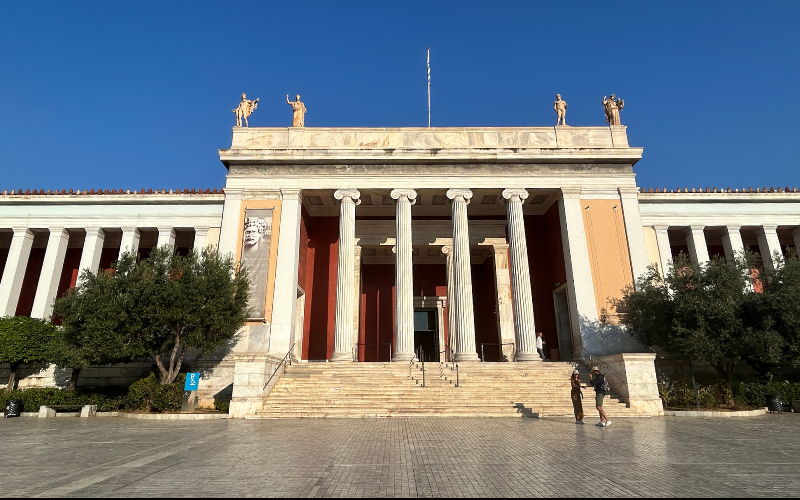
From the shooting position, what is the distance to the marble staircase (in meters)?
13.5

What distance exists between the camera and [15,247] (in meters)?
23.1

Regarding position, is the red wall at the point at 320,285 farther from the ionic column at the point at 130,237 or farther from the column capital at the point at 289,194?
the ionic column at the point at 130,237

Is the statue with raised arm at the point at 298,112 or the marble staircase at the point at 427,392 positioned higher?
the statue with raised arm at the point at 298,112

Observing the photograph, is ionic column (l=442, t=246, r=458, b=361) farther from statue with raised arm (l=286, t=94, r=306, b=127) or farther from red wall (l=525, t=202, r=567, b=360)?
statue with raised arm (l=286, t=94, r=306, b=127)

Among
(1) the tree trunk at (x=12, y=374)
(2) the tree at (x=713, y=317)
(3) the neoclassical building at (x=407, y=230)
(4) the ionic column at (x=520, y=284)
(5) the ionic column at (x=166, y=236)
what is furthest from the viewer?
(5) the ionic column at (x=166, y=236)

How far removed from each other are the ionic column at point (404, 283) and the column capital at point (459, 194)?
62.4 inches

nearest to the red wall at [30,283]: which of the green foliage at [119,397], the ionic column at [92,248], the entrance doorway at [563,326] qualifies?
the ionic column at [92,248]

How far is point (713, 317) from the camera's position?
51.2 feet

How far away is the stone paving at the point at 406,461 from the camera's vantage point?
4.82 m

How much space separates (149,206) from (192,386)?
1285cm

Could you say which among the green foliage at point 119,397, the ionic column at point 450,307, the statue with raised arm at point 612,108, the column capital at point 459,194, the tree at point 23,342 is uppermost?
the statue with raised arm at point 612,108

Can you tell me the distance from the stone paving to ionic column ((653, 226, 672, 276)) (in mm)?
13056

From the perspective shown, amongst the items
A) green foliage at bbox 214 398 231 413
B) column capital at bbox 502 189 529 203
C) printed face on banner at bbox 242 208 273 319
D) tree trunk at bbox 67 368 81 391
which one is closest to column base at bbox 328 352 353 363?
printed face on banner at bbox 242 208 273 319

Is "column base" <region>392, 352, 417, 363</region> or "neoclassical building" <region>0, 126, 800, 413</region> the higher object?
"neoclassical building" <region>0, 126, 800, 413</region>
